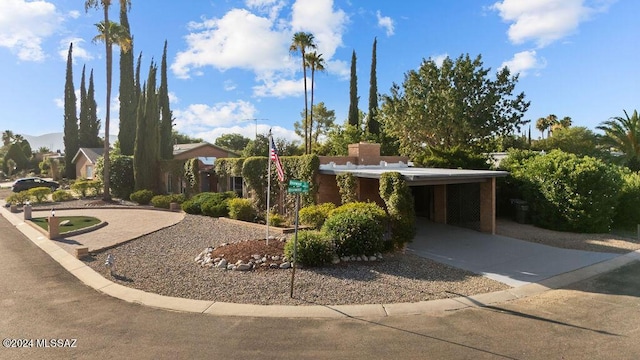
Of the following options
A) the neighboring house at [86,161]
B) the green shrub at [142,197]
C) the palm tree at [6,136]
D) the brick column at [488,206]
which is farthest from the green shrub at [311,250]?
the palm tree at [6,136]

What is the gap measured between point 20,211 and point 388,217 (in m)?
23.4

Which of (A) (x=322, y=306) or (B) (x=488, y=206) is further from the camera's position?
(B) (x=488, y=206)

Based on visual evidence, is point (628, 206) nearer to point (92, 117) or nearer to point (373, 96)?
point (373, 96)

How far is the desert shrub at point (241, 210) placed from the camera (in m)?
16.8

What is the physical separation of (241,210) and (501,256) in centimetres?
1107

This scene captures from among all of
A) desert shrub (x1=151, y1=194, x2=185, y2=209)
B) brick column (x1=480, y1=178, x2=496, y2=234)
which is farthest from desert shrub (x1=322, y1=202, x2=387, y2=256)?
desert shrub (x1=151, y1=194, x2=185, y2=209)

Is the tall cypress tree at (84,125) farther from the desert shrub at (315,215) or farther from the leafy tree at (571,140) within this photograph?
the leafy tree at (571,140)

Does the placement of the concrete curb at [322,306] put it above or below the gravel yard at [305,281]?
below

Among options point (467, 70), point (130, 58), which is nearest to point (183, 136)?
point (130, 58)

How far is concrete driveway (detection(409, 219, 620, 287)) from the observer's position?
928cm

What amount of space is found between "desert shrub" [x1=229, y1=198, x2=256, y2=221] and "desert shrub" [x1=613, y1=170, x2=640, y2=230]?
669 inches

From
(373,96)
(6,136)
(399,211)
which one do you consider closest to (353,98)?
(373,96)

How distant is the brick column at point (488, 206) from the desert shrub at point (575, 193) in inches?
133

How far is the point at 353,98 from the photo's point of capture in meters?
43.2
